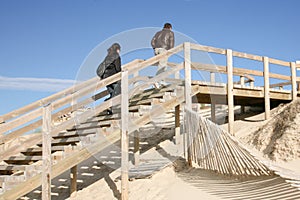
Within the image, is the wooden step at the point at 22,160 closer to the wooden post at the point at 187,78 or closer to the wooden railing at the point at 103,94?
the wooden railing at the point at 103,94

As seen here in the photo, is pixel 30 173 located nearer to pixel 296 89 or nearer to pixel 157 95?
pixel 157 95

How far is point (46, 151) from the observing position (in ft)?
22.2

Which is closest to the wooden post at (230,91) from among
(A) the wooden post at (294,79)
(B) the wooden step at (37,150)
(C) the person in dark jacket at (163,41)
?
(C) the person in dark jacket at (163,41)

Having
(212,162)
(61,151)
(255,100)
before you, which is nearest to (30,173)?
(61,151)

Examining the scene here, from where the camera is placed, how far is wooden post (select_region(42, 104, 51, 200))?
6.77 meters

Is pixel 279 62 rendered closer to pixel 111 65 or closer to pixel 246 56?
pixel 246 56

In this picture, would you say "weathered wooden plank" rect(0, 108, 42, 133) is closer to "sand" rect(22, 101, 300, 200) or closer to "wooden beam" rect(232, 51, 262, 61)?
"sand" rect(22, 101, 300, 200)

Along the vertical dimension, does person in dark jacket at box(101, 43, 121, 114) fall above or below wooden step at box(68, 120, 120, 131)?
above

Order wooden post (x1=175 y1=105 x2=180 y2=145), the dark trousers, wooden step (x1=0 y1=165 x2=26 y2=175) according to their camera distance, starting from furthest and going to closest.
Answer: wooden post (x1=175 y1=105 x2=180 y2=145), the dark trousers, wooden step (x1=0 y1=165 x2=26 y2=175)

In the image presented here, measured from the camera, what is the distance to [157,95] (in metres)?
9.38

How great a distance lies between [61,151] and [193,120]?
2.91 m

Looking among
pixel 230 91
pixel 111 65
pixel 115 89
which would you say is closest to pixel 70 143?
pixel 115 89

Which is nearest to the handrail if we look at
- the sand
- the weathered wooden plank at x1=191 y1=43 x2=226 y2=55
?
the weathered wooden plank at x1=191 y1=43 x2=226 y2=55

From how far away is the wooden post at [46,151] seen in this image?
22.2 feet
